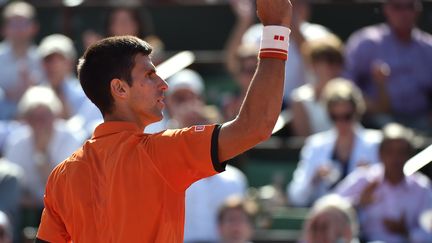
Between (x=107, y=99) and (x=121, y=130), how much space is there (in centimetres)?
13

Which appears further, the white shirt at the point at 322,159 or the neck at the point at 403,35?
the neck at the point at 403,35

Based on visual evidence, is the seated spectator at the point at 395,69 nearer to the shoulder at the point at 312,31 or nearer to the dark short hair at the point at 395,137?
the shoulder at the point at 312,31

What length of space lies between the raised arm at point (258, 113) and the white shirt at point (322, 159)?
4334 mm

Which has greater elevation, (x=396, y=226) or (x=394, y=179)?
(x=394, y=179)

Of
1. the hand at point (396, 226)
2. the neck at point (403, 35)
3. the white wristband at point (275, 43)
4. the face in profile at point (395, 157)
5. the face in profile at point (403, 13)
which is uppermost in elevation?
the face in profile at point (403, 13)

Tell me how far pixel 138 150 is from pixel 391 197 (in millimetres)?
3977

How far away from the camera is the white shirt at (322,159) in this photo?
7.92 meters

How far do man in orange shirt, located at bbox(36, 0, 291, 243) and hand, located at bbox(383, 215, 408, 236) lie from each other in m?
3.77

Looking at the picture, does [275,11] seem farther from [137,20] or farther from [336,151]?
[137,20]

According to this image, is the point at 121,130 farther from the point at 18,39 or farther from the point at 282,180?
the point at 18,39

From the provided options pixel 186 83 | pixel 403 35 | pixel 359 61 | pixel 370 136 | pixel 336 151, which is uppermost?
pixel 403 35

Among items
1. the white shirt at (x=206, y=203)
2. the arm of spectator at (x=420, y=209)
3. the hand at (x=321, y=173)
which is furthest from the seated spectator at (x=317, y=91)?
the arm of spectator at (x=420, y=209)


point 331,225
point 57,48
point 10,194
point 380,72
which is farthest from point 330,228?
point 57,48

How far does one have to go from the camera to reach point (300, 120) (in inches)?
348
